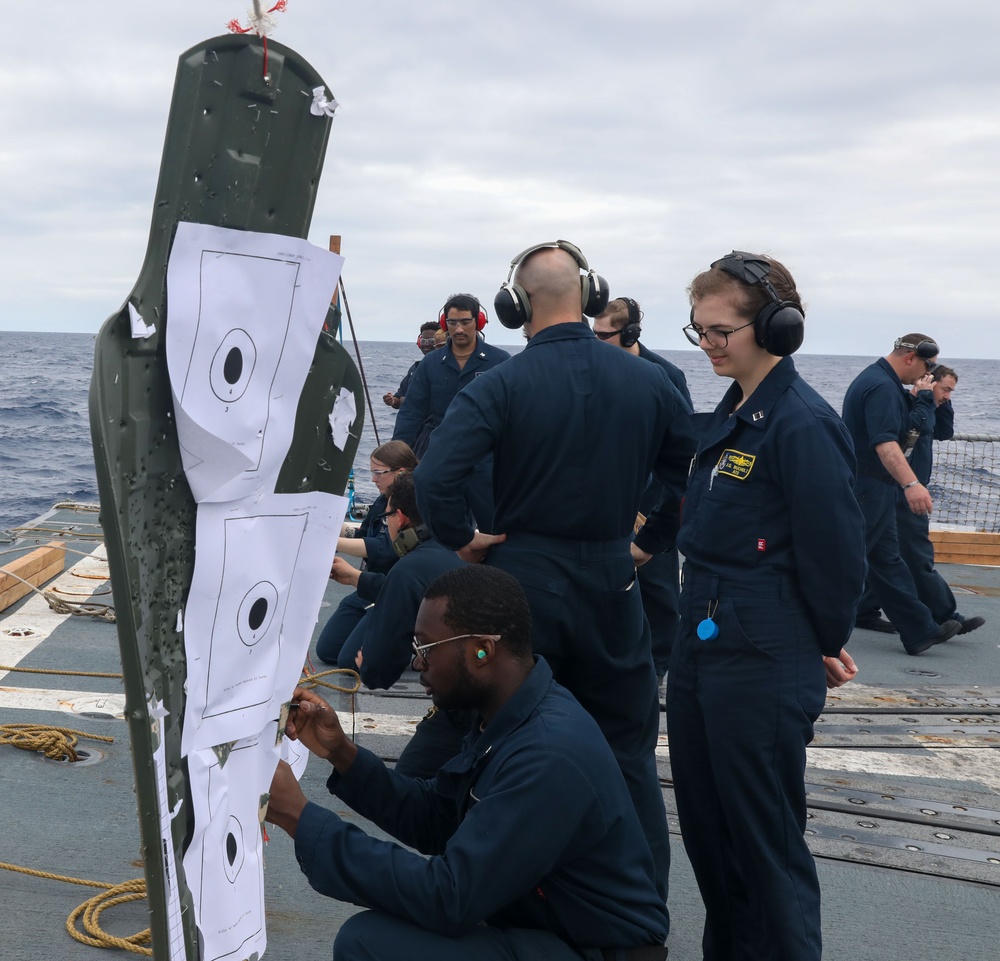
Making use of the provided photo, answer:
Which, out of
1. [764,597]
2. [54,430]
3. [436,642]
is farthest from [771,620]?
[54,430]

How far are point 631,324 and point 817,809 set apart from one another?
2.52 m

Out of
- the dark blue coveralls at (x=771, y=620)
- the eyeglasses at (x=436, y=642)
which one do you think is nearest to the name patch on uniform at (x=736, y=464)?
the dark blue coveralls at (x=771, y=620)

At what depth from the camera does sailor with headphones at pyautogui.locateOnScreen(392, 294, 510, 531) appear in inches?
291

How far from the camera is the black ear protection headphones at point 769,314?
291cm

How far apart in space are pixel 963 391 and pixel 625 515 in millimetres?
86552

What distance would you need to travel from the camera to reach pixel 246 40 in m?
1.64

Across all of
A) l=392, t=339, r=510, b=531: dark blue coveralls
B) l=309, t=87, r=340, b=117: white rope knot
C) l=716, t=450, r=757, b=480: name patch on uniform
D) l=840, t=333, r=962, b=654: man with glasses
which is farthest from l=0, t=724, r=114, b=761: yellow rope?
l=840, t=333, r=962, b=654: man with glasses

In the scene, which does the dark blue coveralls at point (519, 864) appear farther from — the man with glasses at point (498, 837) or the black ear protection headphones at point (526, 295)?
the black ear protection headphones at point (526, 295)

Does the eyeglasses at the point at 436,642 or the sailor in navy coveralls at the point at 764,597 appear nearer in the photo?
the eyeglasses at the point at 436,642

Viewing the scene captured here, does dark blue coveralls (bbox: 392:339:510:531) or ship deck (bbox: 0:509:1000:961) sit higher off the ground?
dark blue coveralls (bbox: 392:339:510:531)

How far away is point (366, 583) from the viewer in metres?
5.16

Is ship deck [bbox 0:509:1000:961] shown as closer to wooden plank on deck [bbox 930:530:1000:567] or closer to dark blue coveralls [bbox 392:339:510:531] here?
dark blue coveralls [bbox 392:339:510:531]

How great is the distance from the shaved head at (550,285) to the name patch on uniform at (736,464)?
0.88 m

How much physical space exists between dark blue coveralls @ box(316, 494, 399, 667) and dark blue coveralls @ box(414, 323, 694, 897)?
163 centimetres
